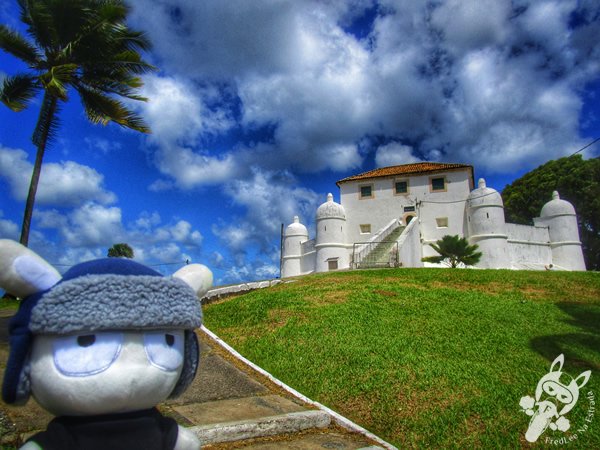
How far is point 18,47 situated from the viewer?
13.4 m

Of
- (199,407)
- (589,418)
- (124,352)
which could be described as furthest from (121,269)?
(589,418)

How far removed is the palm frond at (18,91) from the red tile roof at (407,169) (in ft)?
69.3

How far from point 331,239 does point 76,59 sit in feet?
56.2

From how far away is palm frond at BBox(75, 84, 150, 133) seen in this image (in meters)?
13.9

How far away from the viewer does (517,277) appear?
1533 centimetres

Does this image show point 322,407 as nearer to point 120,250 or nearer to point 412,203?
point 120,250

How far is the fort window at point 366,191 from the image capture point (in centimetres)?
3069

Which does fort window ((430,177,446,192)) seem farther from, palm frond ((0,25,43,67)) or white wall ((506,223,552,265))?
palm frond ((0,25,43,67))

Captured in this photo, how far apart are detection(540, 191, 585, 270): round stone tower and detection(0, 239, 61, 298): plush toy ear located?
102 feet

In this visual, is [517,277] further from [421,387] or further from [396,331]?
[421,387]

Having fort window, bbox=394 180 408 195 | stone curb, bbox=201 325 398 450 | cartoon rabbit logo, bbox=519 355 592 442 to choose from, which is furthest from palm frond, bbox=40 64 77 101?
fort window, bbox=394 180 408 195

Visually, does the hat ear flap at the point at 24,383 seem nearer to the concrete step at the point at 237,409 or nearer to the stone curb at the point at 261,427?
the stone curb at the point at 261,427

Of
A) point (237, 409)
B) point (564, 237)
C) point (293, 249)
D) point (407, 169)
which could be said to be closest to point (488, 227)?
point (564, 237)

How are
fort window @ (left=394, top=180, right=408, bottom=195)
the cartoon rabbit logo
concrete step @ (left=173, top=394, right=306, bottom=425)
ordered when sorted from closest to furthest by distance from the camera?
concrete step @ (left=173, top=394, right=306, bottom=425) < the cartoon rabbit logo < fort window @ (left=394, top=180, right=408, bottom=195)
